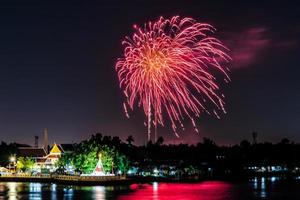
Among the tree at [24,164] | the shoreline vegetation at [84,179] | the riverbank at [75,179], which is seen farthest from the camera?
the tree at [24,164]

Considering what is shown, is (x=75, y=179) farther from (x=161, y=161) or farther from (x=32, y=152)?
(x=161, y=161)

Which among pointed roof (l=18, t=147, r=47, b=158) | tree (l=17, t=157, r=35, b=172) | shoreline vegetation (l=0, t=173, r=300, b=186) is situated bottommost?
shoreline vegetation (l=0, t=173, r=300, b=186)

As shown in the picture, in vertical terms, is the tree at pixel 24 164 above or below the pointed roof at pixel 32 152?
below

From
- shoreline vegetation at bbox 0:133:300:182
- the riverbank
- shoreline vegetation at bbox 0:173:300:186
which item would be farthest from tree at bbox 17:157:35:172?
the riverbank

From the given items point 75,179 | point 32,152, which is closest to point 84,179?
point 75,179

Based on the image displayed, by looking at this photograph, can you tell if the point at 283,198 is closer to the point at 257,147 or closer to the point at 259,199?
the point at 259,199

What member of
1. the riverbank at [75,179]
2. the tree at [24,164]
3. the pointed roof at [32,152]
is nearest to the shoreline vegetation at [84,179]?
the riverbank at [75,179]

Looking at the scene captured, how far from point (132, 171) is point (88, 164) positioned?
2808 centimetres

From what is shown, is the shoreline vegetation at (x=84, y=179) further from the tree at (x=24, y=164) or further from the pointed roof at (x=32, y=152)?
the pointed roof at (x=32, y=152)

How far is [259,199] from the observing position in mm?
66438

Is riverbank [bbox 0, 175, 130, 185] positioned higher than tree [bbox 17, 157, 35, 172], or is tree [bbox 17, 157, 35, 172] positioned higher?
tree [bbox 17, 157, 35, 172]

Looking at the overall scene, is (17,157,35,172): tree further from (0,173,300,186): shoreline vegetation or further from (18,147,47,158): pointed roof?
(0,173,300,186): shoreline vegetation

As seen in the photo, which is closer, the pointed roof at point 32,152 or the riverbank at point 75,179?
the riverbank at point 75,179

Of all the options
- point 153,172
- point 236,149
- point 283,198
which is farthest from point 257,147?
point 283,198
